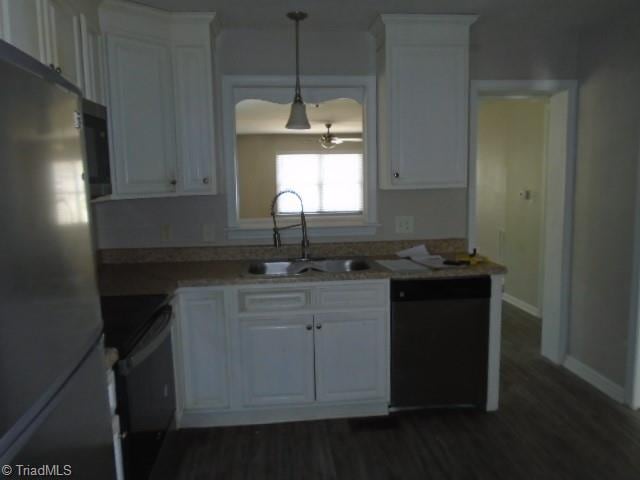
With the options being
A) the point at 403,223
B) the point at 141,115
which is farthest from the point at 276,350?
the point at 141,115

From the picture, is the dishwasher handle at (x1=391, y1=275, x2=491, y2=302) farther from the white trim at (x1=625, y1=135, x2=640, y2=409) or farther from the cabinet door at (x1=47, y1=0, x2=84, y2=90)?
the cabinet door at (x1=47, y1=0, x2=84, y2=90)

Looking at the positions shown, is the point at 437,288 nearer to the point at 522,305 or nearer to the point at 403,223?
the point at 403,223

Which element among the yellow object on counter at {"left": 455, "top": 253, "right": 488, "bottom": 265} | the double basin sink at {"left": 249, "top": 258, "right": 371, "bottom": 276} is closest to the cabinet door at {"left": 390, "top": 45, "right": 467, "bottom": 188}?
the yellow object on counter at {"left": 455, "top": 253, "right": 488, "bottom": 265}

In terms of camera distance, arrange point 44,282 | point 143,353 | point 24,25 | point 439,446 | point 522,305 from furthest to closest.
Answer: point 522,305
point 439,446
point 143,353
point 24,25
point 44,282

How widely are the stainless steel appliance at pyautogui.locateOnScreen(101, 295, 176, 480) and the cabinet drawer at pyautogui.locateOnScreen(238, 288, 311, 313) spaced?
0.45 m

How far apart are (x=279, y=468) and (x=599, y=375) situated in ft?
7.06

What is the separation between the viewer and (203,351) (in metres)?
2.56

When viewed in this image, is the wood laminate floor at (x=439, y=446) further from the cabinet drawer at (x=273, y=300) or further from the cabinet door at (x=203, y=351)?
the cabinet drawer at (x=273, y=300)

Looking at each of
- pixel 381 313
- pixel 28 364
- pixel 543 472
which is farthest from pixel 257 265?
pixel 28 364

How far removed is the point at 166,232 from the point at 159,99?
86 centimetres

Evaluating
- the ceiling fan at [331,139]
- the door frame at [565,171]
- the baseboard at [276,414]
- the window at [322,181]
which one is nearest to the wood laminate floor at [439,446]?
the baseboard at [276,414]

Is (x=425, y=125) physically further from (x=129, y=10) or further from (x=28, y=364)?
(x=28, y=364)

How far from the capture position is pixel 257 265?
291 cm

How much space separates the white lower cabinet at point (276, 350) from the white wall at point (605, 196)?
1469mm
